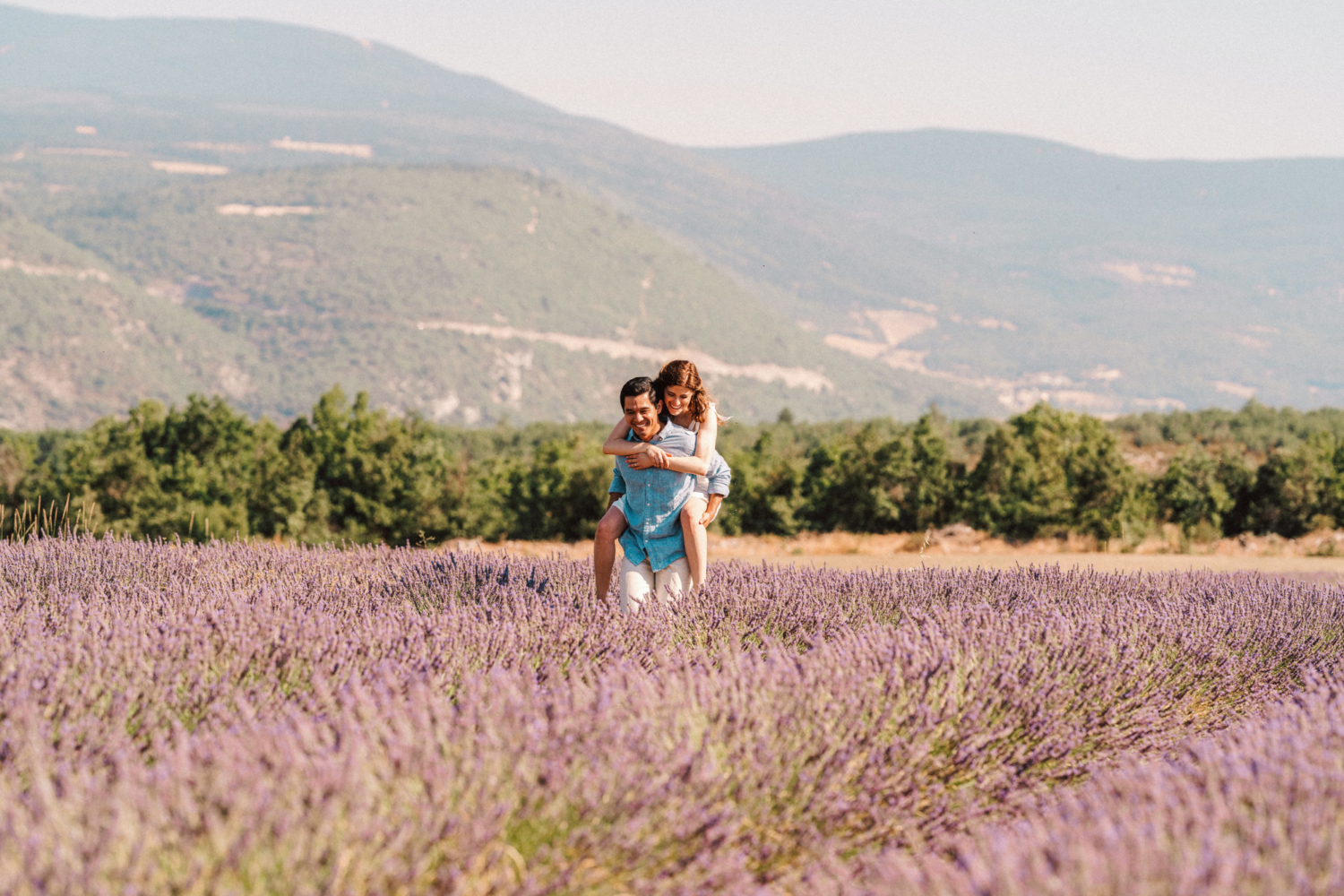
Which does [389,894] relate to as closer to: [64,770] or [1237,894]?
[64,770]

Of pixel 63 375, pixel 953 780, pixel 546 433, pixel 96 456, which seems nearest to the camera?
pixel 953 780

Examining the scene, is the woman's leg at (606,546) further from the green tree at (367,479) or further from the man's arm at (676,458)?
the green tree at (367,479)

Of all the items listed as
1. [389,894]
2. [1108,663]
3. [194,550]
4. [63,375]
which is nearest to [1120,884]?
[389,894]

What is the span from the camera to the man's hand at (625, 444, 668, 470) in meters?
4.54

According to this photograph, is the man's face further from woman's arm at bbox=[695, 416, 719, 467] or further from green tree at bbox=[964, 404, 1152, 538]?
green tree at bbox=[964, 404, 1152, 538]

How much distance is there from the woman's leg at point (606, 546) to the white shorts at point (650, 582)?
0.09m

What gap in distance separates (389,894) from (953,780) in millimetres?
1501

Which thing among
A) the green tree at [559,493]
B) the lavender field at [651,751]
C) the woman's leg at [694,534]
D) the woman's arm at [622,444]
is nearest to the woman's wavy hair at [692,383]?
the woman's arm at [622,444]

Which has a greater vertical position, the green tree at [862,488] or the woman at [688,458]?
the woman at [688,458]

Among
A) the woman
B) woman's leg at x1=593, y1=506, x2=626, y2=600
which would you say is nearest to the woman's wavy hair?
the woman

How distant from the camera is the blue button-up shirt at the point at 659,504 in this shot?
186 inches

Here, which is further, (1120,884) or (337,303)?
(337,303)

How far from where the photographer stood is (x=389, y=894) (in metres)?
1.98

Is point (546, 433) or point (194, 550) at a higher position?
point (194, 550)
